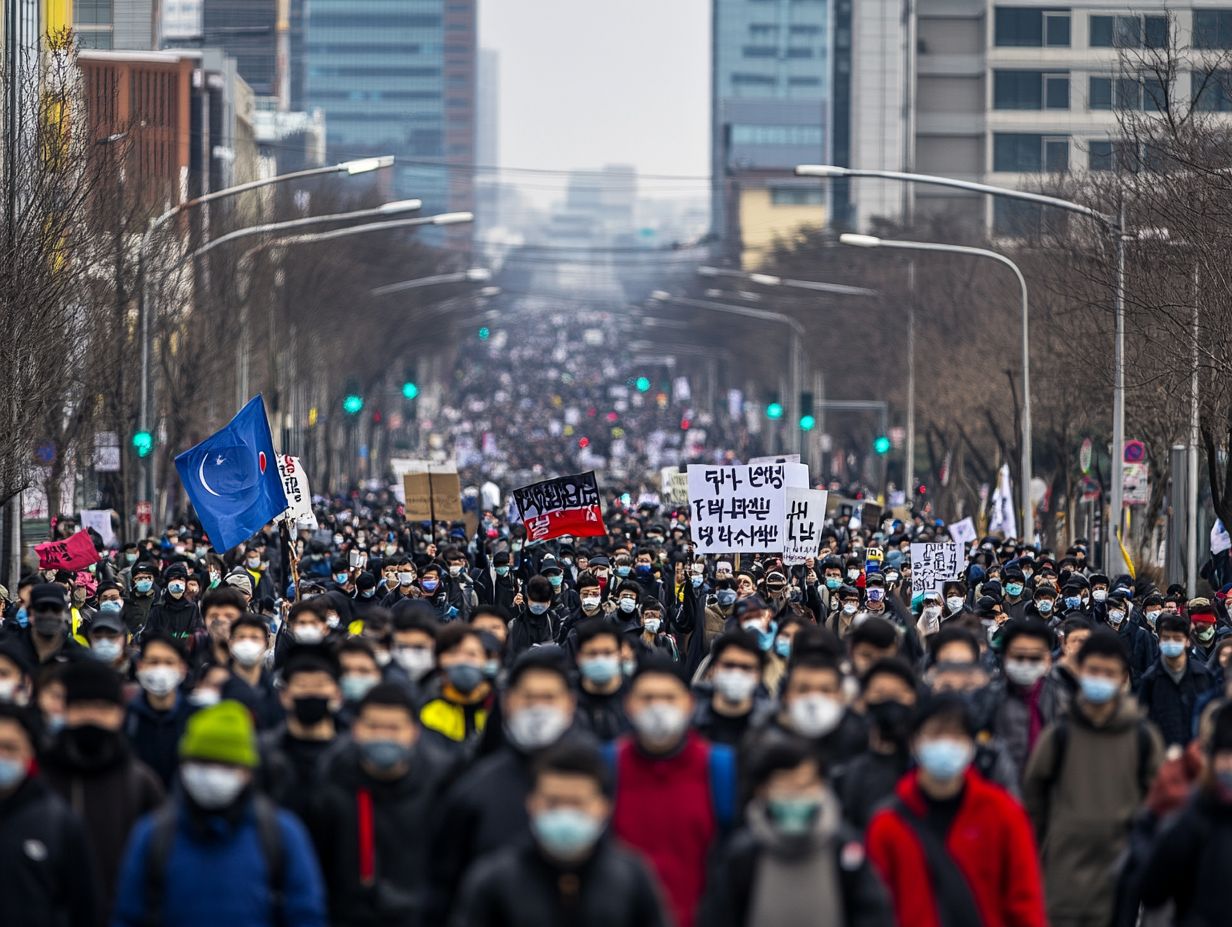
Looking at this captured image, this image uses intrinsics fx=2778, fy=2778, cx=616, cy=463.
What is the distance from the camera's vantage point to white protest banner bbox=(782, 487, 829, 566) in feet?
80.2

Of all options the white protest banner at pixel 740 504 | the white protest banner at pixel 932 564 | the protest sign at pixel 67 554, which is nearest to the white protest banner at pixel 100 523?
the protest sign at pixel 67 554

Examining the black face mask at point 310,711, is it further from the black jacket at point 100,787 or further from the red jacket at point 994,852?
the red jacket at point 994,852

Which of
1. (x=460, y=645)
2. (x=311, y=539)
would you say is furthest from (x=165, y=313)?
(x=460, y=645)

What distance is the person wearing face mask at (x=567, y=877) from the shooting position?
6.79m

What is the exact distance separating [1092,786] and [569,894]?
3398 millimetres

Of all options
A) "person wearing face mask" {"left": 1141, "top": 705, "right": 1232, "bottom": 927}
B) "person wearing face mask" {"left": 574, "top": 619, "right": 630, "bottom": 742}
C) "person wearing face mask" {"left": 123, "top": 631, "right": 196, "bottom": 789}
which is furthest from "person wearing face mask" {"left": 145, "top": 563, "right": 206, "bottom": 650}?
"person wearing face mask" {"left": 1141, "top": 705, "right": 1232, "bottom": 927}

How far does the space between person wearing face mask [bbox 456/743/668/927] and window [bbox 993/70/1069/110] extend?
88.8 meters

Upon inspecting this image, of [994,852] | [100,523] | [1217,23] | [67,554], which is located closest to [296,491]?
[67,554]

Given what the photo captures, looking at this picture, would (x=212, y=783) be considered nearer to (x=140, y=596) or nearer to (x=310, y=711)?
(x=310, y=711)

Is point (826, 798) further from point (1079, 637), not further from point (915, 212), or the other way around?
point (915, 212)

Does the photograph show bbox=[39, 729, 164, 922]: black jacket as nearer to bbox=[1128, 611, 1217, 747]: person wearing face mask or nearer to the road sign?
bbox=[1128, 611, 1217, 747]: person wearing face mask

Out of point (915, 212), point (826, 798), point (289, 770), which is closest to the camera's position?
point (826, 798)

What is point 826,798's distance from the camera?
7203 mm

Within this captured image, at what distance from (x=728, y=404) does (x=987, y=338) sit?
6652 cm
